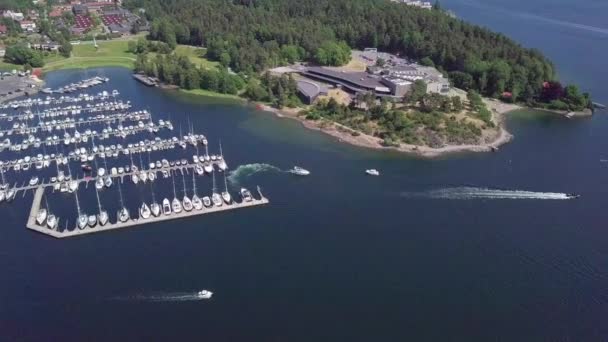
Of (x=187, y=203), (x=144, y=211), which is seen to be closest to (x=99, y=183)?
(x=144, y=211)

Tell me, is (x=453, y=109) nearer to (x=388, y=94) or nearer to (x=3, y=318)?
(x=388, y=94)

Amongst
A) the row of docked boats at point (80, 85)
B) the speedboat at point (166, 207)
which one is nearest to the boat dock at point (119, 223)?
the speedboat at point (166, 207)

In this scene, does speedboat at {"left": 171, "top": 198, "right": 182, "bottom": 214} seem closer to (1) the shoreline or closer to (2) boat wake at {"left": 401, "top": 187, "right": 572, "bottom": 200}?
(2) boat wake at {"left": 401, "top": 187, "right": 572, "bottom": 200}

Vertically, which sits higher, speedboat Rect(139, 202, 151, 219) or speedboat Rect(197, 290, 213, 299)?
speedboat Rect(139, 202, 151, 219)

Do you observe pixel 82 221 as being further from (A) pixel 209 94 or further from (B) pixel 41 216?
(A) pixel 209 94

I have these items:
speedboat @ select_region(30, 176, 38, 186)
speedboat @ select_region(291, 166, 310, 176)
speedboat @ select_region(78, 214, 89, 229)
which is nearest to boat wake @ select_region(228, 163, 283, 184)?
speedboat @ select_region(291, 166, 310, 176)

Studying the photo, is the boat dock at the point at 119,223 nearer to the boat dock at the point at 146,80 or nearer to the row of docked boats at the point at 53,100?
the row of docked boats at the point at 53,100
